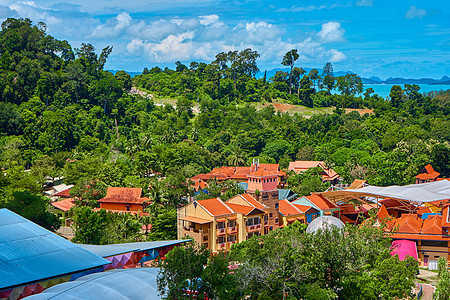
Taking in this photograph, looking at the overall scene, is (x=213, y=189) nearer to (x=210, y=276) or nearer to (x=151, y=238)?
(x=151, y=238)

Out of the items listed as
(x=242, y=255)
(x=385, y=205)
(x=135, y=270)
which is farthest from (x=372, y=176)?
(x=135, y=270)

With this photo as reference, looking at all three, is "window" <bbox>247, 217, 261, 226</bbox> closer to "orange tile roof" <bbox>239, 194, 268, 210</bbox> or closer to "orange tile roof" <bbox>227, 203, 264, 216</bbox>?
"orange tile roof" <bbox>227, 203, 264, 216</bbox>

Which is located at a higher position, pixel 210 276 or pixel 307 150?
pixel 307 150

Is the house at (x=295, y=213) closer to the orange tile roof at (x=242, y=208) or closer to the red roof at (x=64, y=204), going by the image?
the orange tile roof at (x=242, y=208)

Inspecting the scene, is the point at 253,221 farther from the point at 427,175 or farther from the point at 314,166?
the point at 427,175

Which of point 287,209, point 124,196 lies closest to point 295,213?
point 287,209

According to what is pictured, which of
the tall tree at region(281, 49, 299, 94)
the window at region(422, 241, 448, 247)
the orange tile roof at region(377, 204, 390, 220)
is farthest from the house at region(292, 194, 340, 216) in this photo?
the tall tree at region(281, 49, 299, 94)
